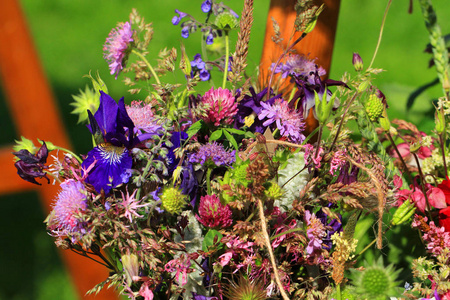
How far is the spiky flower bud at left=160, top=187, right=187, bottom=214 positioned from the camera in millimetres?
708

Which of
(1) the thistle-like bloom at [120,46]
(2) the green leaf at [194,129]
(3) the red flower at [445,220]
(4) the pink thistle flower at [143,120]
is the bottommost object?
(3) the red flower at [445,220]

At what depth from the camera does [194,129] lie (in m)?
0.80

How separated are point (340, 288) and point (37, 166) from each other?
510 millimetres

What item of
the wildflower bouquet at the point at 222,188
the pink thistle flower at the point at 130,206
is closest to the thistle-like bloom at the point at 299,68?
the wildflower bouquet at the point at 222,188

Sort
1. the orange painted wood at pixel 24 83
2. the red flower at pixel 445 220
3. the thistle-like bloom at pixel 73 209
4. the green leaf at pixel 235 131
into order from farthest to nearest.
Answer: the orange painted wood at pixel 24 83, the red flower at pixel 445 220, the green leaf at pixel 235 131, the thistle-like bloom at pixel 73 209

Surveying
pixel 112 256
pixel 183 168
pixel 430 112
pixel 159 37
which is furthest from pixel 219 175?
pixel 159 37

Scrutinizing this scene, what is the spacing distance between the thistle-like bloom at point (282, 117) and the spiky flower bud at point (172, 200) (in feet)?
0.58

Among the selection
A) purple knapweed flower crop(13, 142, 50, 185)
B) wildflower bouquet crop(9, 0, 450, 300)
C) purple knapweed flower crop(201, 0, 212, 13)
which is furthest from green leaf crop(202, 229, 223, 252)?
purple knapweed flower crop(201, 0, 212, 13)

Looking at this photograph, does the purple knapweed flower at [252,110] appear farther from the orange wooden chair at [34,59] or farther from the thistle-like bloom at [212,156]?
the orange wooden chair at [34,59]

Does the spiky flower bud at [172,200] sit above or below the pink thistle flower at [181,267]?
above

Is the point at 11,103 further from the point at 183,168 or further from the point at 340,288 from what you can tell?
the point at 340,288

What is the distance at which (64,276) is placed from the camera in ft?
6.82

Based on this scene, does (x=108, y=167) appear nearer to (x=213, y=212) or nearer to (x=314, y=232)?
(x=213, y=212)

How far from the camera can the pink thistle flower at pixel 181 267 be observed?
0.73 m
